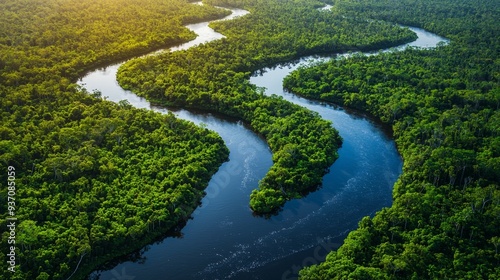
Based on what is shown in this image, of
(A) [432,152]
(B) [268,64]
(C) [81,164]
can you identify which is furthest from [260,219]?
(B) [268,64]

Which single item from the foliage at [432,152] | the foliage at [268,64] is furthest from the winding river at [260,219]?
the foliage at [432,152]

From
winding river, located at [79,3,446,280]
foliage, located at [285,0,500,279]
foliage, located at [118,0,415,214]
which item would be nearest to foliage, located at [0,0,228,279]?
winding river, located at [79,3,446,280]

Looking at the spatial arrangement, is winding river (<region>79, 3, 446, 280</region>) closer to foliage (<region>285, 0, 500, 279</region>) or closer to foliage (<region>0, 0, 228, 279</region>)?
foliage (<region>0, 0, 228, 279</region>)

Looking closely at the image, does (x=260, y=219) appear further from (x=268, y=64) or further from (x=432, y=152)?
(x=268, y=64)

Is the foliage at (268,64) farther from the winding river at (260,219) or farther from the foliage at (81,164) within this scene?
the foliage at (81,164)

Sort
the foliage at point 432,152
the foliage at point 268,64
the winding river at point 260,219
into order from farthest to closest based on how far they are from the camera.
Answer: the foliage at point 268,64, the winding river at point 260,219, the foliage at point 432,152

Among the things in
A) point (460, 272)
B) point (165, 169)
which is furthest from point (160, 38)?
point (460, 272)

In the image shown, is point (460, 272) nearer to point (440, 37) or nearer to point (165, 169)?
point (165, 169)
